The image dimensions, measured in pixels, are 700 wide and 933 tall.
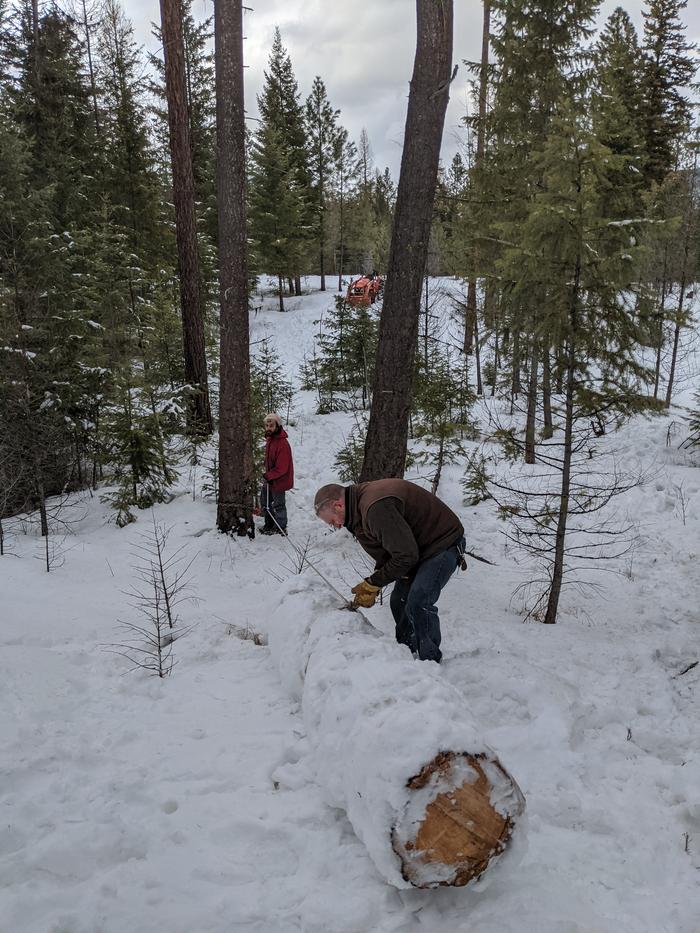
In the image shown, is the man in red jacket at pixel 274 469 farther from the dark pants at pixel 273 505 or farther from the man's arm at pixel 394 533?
the man's arm at pixel 394 533

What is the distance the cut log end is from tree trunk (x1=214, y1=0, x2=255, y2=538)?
5473mm

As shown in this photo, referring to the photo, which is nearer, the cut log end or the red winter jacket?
the cut log end

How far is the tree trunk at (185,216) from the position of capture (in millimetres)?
8789

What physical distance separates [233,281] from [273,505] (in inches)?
125

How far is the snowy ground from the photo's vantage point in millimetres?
2137

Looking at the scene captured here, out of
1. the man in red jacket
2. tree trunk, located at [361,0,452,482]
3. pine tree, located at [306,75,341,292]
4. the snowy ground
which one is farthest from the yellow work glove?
pine tree, located at [306,75,341,292]

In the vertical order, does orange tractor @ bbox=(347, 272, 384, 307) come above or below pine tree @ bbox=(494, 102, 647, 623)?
above

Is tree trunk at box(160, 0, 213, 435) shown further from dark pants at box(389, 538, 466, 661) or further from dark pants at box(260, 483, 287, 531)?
dark pants at box(389, 538, 466, 661)

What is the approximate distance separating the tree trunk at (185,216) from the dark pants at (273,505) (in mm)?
3120

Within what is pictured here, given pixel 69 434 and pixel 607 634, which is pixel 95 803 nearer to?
pixel 607 634

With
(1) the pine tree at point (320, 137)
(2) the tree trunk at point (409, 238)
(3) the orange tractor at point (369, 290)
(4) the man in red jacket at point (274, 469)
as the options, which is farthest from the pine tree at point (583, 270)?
(1) the pine tree at point (320, 137)

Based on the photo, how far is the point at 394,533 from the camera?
12.3 ft

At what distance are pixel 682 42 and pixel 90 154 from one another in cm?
2020

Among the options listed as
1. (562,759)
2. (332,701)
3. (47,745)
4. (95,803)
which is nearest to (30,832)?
(95,803)
